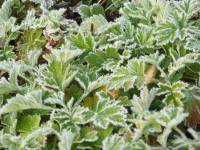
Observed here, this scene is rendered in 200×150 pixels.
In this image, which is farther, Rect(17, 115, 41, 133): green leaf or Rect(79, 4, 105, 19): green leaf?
Rect(79, 4, 105, 19): green leaf

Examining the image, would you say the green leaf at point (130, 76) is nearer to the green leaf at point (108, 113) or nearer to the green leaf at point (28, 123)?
the green leaf at point (108, 113)

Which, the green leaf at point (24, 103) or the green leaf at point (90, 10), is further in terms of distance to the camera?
the green leaf at point (90, 10)

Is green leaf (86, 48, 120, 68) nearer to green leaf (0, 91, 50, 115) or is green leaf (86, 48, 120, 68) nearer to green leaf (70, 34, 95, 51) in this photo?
green leaf (70, 34, 95, 51)

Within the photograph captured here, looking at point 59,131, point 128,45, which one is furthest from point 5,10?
point 59,131

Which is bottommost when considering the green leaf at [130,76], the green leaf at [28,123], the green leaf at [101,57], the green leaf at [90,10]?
the green leaf at [28,123]

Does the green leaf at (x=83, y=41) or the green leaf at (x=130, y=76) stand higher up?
the green leaf at (x=83, y=41)

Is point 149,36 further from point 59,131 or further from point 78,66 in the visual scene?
point 59,131

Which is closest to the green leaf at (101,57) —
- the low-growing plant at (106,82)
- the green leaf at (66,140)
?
the low-growing plant at (106,82)

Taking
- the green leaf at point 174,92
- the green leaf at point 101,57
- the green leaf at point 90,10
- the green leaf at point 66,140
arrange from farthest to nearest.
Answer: the green leaf at point 90,10 → the green leaf at point 101,57 → the green leaf at point 174,92 → the green leaf at point 66,140

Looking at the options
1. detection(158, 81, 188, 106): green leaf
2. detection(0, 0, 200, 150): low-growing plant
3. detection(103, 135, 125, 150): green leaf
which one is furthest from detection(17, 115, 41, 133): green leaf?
detection(158, 81, 188, 106): green leaf

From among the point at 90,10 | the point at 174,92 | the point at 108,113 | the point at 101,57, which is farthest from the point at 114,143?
the point at 90,10

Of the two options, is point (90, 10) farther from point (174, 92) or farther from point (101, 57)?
point (174, 92)
